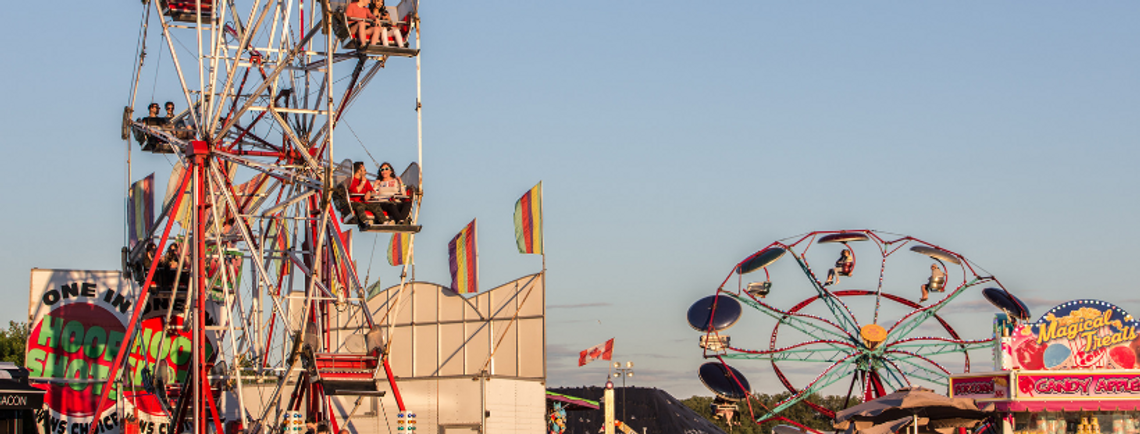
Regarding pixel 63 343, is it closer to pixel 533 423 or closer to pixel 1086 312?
pixel 533 423

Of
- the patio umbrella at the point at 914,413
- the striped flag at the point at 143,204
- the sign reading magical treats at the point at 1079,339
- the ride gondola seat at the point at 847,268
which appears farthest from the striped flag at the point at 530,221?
the sign reading magical treats at the point at 1079,339

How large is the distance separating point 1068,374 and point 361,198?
1814 centimetres

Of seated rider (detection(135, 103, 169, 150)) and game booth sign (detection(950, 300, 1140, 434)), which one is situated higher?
seated rider (detection(135, 103, 169, 150))

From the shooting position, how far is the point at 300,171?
87.7 ft

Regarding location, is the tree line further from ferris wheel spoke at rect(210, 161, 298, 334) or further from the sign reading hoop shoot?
ferris wheel spoke at rect(210, 161, 298, 334)

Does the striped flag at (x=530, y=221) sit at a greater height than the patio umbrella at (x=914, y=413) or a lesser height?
greater

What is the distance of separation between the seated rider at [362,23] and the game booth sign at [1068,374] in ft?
58.0

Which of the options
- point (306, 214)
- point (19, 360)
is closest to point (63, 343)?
point (306, 214)

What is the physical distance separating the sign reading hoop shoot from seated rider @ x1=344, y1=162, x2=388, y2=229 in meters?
13.5

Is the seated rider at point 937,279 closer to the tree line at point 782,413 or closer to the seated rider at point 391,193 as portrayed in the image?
the seated rider at point 391,193

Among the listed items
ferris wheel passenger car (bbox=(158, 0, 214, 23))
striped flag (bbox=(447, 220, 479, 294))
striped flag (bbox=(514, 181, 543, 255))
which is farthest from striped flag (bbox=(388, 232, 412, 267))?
ferris wheel passenger car (bbox=(158, 0, 214, 23))

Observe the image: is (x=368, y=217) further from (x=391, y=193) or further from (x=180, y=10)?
(x=180, y=10)

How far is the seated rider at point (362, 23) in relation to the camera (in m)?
24.5

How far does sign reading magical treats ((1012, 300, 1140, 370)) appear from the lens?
30.7 metres
